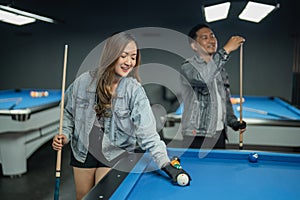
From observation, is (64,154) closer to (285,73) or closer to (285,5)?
(285,73)

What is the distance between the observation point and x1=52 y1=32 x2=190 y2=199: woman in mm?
1492

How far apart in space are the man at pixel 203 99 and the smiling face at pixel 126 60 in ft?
1.98

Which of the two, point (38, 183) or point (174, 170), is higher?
point (174, 170)

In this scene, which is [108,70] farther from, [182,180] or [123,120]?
[182,180]

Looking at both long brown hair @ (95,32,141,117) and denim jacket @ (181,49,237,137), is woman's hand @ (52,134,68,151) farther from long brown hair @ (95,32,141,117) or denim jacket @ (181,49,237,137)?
denim jacket @ (181,49,237,137)

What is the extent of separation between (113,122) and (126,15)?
4.27m

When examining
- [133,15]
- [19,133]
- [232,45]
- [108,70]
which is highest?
[133,15]

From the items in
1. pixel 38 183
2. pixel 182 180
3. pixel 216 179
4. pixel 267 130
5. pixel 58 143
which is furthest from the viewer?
pixel 38 183

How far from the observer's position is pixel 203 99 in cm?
208

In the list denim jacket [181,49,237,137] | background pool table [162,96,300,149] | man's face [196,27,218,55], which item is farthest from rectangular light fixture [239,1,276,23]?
background pool table [162,96,300,149]

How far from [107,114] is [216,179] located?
0.58 meters

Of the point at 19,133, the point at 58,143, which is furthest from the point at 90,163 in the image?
the point at 19,133

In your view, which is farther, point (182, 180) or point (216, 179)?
point (216, 179)

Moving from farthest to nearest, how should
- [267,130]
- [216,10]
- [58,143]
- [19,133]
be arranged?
[19,133] → [216,10] → [267,130] → [58,143]
